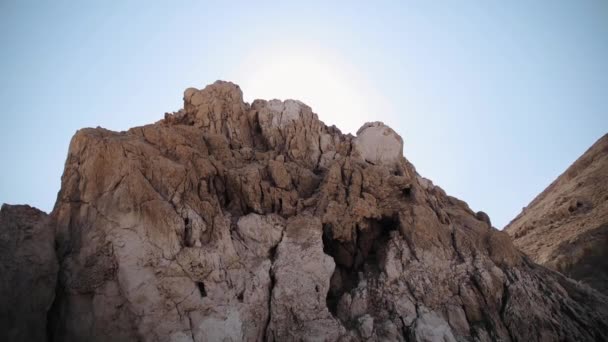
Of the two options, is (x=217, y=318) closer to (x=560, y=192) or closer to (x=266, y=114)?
(x=266, y=114)

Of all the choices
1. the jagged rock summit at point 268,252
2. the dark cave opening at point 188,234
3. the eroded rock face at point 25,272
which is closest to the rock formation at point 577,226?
the jagged rock summit at point 268,252

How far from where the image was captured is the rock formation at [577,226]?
1673 inches

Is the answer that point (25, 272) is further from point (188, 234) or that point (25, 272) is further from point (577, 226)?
point (577, 226)

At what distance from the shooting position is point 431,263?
2364 cm

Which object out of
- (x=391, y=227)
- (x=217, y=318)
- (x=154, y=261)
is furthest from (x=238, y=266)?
(x=391, y=227)

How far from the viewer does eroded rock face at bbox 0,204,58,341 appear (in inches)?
620

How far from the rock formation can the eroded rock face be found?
42.3m

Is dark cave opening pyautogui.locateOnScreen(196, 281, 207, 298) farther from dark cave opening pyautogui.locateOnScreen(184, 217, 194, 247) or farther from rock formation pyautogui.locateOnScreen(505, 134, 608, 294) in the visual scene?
rock formation pyautogui.locateOnScreen(505, 134, 608, 294)

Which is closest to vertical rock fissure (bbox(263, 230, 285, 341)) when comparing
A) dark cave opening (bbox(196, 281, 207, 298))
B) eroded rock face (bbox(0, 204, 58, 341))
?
dark cave opening (bbox(196, 281, 207, 298))

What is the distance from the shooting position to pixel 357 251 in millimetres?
26094

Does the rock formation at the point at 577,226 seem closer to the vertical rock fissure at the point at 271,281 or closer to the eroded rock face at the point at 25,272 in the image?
the vertical rock fissure at the point at 271,281

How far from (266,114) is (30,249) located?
55.7 ft

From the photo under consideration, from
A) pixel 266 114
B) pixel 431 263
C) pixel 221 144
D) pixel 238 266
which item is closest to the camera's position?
pixel 238 266

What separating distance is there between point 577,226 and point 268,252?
136ft
